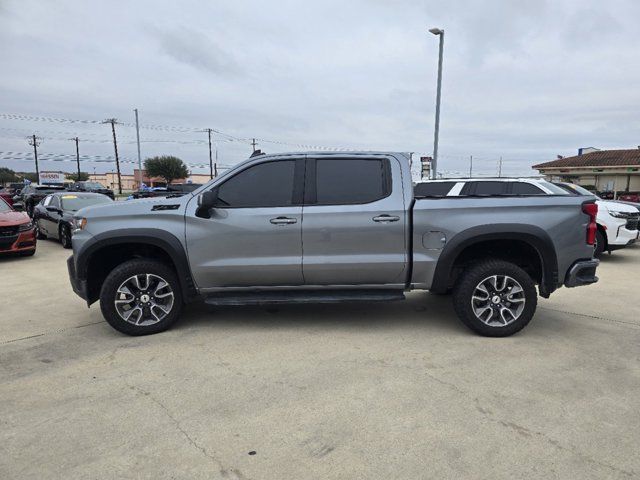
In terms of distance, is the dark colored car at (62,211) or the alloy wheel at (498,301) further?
the dark colored car at (62,211)

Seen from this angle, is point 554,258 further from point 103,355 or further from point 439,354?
point 103,355

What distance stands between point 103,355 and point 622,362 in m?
4.68

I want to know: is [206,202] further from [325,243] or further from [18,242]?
[18,242]

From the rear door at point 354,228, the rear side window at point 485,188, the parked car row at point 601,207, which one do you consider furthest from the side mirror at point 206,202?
the rear side window at point 485,188

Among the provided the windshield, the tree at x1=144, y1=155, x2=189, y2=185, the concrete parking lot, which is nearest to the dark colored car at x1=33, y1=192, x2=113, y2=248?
the windshield

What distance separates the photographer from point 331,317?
17.4ft

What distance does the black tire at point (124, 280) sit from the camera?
457cm


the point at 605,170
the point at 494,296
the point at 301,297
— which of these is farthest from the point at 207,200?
the point at 605,170

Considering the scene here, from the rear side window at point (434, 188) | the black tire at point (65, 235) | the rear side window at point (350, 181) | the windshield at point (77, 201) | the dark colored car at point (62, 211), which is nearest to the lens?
the rear side window at point (350, 181)

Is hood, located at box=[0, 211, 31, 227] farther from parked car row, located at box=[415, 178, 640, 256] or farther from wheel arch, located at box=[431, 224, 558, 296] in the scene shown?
wheel arch, located at box=[431, 224, 558, 296]

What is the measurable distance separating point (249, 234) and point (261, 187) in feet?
1.71

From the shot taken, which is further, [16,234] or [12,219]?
[12,219]

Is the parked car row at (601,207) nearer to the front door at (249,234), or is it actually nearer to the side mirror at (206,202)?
the front door at (249,234)

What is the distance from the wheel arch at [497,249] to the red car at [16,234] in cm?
897
